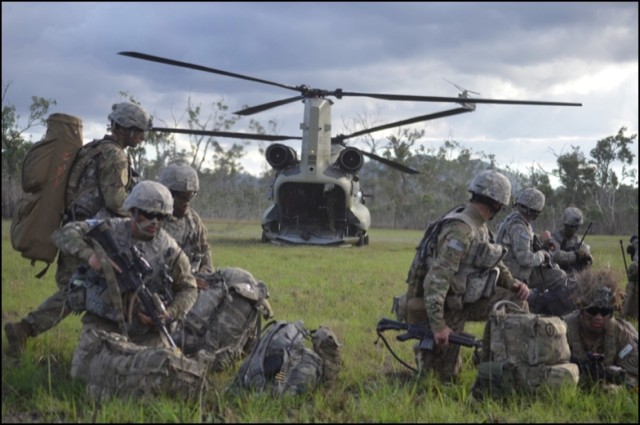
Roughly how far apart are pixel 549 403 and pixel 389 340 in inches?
104

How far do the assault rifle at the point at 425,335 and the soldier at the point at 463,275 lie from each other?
7 cm

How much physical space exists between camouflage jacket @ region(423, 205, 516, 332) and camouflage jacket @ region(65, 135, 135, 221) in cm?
253

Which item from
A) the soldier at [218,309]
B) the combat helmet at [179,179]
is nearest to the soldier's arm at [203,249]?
the soldier at [218,309]

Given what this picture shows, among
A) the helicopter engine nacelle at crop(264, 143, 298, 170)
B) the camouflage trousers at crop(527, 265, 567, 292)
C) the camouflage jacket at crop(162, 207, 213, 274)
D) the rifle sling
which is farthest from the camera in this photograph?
the helicopter engine nacelle at crop(264, 143, 298, 170)

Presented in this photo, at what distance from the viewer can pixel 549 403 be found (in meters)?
4.96

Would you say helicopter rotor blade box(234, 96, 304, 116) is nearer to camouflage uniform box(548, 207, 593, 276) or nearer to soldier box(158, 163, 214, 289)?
camouflage uniform box(548, 207, 593, 276)

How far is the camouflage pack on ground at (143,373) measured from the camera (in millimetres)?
4633

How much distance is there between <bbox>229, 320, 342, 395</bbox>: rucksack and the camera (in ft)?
16.6

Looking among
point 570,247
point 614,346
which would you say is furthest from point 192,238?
point 570,247

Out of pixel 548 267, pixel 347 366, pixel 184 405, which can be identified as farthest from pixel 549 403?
pixel 548 267

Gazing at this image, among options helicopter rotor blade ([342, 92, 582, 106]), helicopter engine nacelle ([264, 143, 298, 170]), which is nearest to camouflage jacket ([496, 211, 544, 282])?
helicopter rotor blade ([342, 92, 582, 106])

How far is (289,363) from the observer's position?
203 inches

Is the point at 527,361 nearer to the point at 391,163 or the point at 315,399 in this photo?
the point at 315,399

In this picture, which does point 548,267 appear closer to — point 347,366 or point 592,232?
point 347,366
